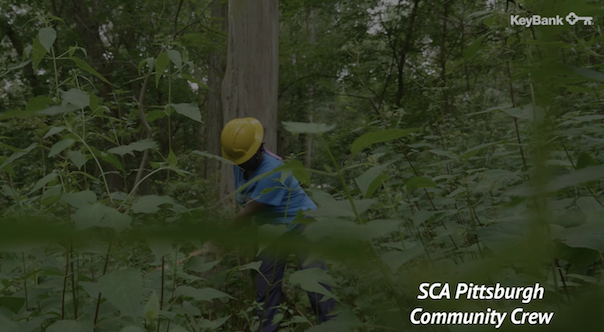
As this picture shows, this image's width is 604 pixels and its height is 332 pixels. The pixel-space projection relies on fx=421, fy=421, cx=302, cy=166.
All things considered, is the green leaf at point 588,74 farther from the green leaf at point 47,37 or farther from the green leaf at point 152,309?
the green leaf at point 47,37

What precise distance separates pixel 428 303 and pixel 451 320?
58mm

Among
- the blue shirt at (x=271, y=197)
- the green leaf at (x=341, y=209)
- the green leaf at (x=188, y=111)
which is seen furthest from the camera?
the blue shirt at (x=271, y=197)

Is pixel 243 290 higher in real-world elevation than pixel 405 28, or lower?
lower

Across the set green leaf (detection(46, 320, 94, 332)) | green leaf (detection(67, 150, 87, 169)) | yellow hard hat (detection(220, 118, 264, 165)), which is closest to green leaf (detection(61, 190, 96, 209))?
green leaf (detection(67, 150, 87, 169))

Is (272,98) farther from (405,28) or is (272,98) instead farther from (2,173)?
(405,28)

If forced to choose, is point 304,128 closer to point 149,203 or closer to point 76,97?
point 149,203

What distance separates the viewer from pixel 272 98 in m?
4.58

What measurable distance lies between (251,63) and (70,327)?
141 inches

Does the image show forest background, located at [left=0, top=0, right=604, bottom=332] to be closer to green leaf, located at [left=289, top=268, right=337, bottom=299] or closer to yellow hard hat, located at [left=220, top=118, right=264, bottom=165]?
green leaf, located at [left=289, top=268, right=337, bottom=299]

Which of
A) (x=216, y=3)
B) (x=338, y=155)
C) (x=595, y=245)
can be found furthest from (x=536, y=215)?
(x=216, y=3)

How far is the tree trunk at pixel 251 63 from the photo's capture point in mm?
4383

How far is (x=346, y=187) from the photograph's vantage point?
49 cm

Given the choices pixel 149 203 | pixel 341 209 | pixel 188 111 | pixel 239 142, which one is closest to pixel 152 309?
pixel 341 209

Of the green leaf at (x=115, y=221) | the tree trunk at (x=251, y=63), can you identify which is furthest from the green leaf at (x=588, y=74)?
the tree trunk at (x=251, y=63)
